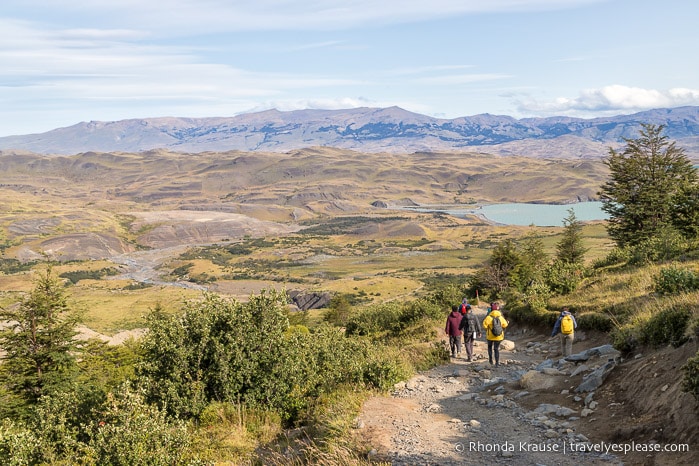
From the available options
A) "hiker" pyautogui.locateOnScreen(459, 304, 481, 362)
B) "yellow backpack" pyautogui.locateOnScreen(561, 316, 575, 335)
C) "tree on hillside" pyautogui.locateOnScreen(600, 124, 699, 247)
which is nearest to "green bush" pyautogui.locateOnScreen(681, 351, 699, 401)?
"yellow backpack" pyautogui.locateOnScreen(561, 316, 575, 335)

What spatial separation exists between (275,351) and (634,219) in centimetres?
3433

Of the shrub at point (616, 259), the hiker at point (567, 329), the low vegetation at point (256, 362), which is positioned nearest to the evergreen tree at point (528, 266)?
the low vegetation at point (256, 362)

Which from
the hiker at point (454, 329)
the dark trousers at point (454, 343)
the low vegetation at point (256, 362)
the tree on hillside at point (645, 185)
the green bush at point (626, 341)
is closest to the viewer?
the low vegetation at point (256, 362)

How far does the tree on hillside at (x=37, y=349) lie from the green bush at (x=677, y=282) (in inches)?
991

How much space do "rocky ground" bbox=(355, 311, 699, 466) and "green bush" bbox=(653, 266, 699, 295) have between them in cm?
311

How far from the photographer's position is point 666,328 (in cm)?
1194

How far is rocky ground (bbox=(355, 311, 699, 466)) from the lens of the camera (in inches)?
359

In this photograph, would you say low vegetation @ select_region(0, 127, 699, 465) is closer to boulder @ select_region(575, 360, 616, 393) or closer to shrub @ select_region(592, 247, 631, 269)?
shrub @ select_region(592, 247, 631, 269)

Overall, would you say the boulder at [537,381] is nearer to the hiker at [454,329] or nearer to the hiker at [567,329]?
the hiker at [567,329]

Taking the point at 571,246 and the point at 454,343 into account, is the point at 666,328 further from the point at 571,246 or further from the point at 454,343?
the point at 571,246

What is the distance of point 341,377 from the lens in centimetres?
1532

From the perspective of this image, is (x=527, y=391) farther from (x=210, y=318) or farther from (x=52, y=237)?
(x=52, y=237)

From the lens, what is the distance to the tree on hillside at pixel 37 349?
77.3ft

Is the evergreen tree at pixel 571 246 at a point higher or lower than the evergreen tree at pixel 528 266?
higher
